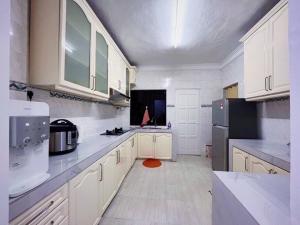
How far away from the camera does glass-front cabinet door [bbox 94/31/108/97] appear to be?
2.02 metres

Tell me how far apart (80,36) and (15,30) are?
53 centimetres

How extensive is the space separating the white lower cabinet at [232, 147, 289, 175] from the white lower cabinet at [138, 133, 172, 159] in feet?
5.93

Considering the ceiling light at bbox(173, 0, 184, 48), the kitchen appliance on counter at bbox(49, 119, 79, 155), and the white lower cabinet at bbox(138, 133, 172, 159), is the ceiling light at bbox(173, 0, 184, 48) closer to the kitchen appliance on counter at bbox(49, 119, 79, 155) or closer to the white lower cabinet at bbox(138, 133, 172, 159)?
the kitchen appliance on counter at bbox(49, 119, 79, 155)

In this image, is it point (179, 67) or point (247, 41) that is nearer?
point (247, 41)

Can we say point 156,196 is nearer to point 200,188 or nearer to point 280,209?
point 200,188

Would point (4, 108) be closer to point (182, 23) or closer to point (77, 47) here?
point (77, 47)

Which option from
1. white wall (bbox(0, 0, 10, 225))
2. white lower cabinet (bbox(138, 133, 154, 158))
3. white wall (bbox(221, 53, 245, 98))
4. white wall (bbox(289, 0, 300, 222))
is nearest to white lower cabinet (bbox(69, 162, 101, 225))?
white wall (bbox(0, 0, 10, 225))

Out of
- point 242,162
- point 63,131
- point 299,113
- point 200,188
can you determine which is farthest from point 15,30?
point 200,188

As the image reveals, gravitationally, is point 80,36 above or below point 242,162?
above

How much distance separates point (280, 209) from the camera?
59cm

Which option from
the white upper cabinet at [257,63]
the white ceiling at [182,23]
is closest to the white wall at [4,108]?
the white ceiling at [182,23]

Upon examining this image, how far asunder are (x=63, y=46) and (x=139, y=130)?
2.93 metres

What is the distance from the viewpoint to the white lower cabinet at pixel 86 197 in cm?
113

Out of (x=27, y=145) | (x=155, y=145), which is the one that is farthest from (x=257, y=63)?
(x=155, y=145)
